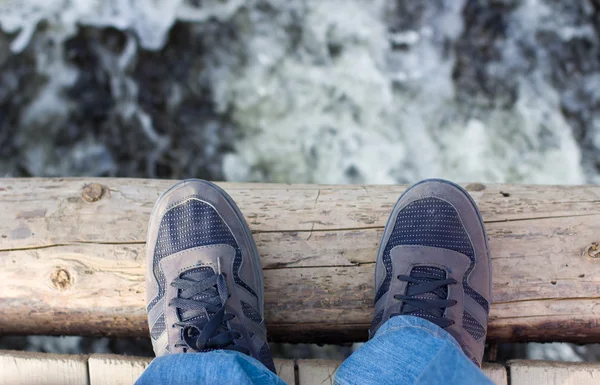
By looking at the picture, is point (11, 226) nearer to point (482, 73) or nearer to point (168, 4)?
point (168, 4)

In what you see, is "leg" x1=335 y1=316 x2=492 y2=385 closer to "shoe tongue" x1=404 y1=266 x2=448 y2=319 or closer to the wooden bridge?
"shoe tongue" x1=404 y1=266 x2=448 y2=319

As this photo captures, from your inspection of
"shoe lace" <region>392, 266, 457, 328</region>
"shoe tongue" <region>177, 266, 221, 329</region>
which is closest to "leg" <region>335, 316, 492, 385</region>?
"shoe lace" <region>392, 266, 457, 328</region>

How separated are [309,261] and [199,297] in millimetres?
292

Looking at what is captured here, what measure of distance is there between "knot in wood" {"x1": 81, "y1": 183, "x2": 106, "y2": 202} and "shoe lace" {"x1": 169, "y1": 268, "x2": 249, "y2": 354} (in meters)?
0.32

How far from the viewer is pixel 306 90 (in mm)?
2221

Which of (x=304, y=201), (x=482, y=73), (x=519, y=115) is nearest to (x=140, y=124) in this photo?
(x=304, y=201)

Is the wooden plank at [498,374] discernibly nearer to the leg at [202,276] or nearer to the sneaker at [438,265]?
the sneaker at [438,265]

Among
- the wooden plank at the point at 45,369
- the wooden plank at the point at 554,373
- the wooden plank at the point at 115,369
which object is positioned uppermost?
the wooden plank at the point at 554,373

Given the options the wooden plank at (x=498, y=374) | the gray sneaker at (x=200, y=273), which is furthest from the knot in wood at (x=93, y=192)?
the wooden plank at (x=498, y=374)

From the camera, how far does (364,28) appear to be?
2250 mm

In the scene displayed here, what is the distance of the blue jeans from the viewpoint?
3.16 feet

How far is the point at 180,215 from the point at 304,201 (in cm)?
33

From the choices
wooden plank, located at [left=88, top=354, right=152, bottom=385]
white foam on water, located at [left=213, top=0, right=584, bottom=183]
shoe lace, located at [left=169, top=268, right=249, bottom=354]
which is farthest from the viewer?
white foam on water, located at [left=213, top=0, right=584, bottom=183]

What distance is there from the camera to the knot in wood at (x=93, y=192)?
4.54 feet
